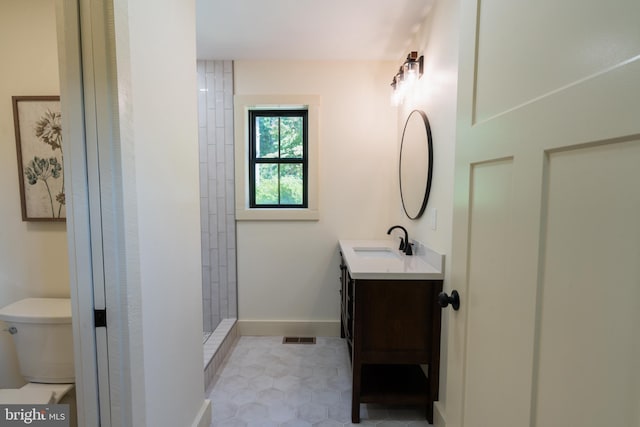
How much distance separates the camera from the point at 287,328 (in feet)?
9.41

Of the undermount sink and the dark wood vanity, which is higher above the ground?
the undermount sink

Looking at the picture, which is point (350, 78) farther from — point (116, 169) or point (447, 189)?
point (116, 169)

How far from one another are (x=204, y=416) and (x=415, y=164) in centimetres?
203

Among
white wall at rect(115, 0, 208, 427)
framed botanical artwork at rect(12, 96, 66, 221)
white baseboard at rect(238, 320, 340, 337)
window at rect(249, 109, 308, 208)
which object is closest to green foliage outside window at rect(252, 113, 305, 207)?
window at rect(249, 109, 308, 208)

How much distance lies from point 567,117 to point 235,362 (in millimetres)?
2563

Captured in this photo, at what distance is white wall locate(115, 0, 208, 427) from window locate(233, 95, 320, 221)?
1.24 metres

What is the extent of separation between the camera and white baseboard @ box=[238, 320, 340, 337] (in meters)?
2.86

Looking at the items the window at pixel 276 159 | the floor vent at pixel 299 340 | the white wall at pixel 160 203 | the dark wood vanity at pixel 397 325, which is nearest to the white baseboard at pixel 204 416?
the white wall at pixel 160 203

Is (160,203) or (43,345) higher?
(160,203)

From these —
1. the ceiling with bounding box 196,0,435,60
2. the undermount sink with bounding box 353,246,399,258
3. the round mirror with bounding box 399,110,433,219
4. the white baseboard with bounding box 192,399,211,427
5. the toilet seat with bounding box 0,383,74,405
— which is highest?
the ceiling with bounding box 196,0,435,60

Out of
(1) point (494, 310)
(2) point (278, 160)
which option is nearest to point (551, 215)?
(1) point (494, 310)

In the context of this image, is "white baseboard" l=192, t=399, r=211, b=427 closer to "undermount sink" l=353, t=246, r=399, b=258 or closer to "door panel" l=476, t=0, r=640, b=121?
"undermount sink" l=353, t=246, r=399, b=258

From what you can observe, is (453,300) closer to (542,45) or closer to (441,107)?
(542,45)

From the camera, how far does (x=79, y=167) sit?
0.92m
